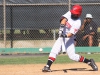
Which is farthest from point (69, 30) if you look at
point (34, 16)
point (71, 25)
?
point (34, 16)

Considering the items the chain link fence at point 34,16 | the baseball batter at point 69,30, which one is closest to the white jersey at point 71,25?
the baseball batter at point 69,30

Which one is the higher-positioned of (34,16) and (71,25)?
(34,16)

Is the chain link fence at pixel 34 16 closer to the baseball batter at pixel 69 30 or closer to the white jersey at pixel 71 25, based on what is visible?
the baseball batter at pixel 69 30

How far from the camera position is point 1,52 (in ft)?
49.9

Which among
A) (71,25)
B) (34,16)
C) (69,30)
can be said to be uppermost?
(34,16)

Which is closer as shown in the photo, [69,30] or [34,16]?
[69,30]

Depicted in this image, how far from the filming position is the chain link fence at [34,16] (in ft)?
51.4

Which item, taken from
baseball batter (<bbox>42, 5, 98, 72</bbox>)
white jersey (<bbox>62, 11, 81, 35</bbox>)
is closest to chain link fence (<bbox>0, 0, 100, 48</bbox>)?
baseball batter (<bbox>42, 5, 98, 72</bbox>)

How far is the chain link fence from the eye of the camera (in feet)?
51.4

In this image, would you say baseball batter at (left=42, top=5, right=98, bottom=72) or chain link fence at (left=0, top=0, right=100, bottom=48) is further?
chain link fence at (left=0, top=0, right=100, bottom=48)

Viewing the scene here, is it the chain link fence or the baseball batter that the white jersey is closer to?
the baseball batter

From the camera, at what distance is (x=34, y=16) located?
1579cm

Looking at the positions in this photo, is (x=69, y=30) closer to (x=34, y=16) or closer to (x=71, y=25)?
(x=71, y=25)

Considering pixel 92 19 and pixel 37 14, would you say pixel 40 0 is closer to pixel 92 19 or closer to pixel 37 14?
pixel 37 14
